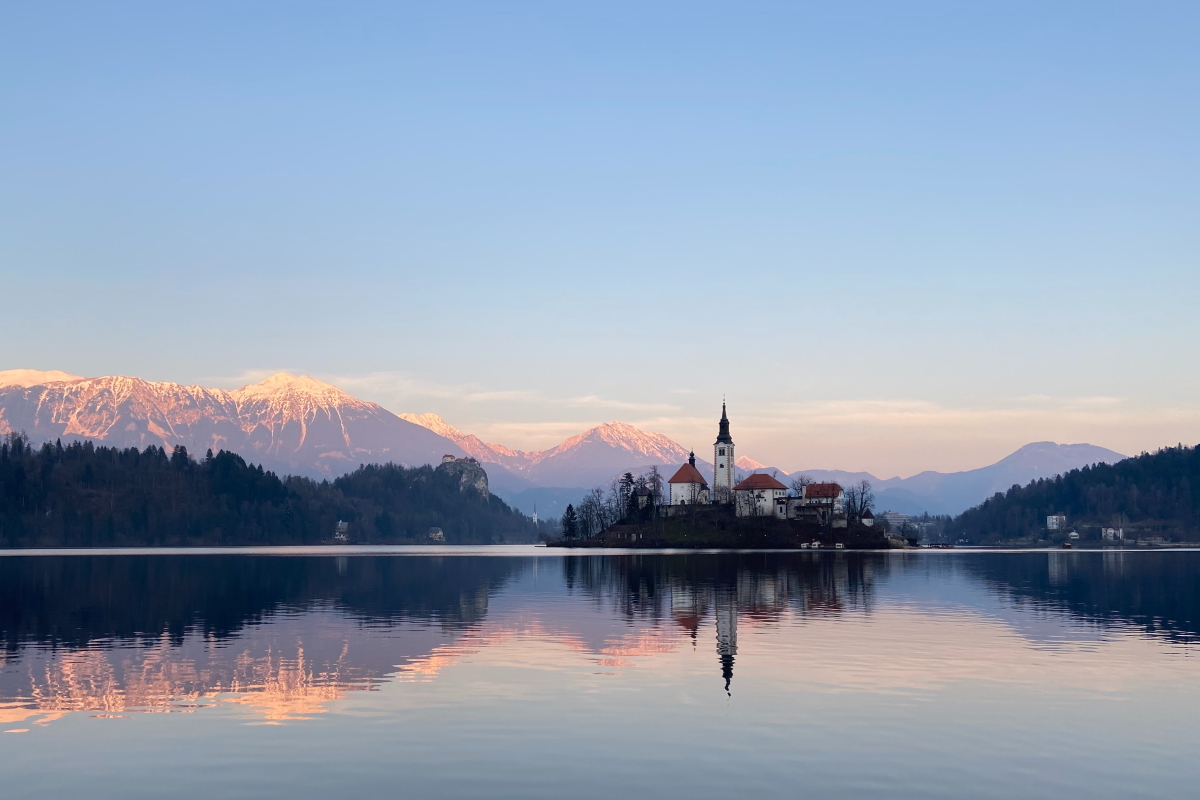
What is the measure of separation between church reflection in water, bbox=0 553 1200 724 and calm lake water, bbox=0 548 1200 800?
1.03 feet

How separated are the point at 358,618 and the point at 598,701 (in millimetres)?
31378

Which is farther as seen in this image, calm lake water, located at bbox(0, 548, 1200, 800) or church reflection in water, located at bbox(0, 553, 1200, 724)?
church reflection in water, located at bbox(0, 553, 1200, 724)

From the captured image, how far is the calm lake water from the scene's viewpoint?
25.1 meters

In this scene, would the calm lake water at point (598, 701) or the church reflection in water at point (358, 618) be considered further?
the church reflection in water at point (358, 618)

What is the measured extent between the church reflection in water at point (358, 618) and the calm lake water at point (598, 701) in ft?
1.03

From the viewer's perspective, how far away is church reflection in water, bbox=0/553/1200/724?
124ft

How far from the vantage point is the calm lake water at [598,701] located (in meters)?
A: 25.1

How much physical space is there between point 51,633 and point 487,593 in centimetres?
3848

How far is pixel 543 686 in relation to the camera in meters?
38.2

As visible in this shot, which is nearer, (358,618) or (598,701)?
(598,701)

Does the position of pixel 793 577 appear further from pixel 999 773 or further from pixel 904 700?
pixel 999 773

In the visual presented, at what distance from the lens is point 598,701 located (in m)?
35.2

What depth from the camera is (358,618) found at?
63.0 meters

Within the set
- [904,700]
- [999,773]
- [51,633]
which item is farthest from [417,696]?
[51,633]
